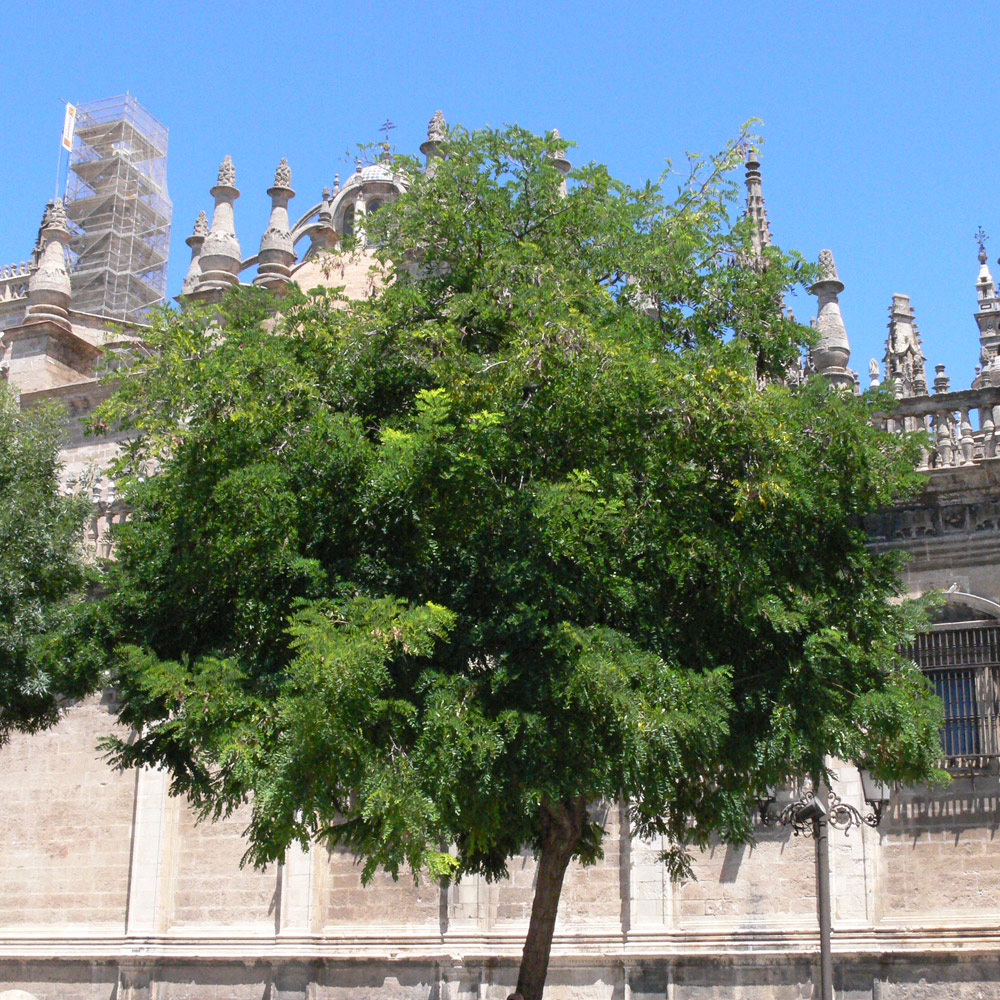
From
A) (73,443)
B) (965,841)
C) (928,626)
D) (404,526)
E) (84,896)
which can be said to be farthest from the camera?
(73,443)

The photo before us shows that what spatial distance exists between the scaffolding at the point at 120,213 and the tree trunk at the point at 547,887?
3484 centimetres

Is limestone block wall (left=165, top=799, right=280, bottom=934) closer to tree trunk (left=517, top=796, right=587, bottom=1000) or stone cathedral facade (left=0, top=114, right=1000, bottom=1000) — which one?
stone cathedral facade (left=0, top=114, right=1000, bottom=1000)

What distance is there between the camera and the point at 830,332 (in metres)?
19.5

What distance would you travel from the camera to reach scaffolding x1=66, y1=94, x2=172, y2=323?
149 feet

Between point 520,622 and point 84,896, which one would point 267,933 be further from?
point 520,622

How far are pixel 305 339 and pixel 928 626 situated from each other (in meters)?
7.16

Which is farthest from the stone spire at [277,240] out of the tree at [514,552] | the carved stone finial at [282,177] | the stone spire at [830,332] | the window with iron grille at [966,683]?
the window with iron grille at [966,683]

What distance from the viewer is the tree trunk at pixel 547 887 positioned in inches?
507

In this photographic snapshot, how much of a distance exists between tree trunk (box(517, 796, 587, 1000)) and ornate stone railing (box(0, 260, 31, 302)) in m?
38.7

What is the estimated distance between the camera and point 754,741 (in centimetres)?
1268

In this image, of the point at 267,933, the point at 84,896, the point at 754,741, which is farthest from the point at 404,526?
the point at 84,896

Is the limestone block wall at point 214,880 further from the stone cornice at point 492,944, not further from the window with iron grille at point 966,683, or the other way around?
the window with iron grille at point 966,683

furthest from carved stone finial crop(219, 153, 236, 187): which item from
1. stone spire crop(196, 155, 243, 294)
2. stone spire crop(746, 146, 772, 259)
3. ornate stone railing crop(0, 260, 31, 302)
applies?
ornate stone railing crop(0, 260, 31, 302)

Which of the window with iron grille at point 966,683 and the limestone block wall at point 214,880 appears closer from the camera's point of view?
the window with iron grille at point 966,683
